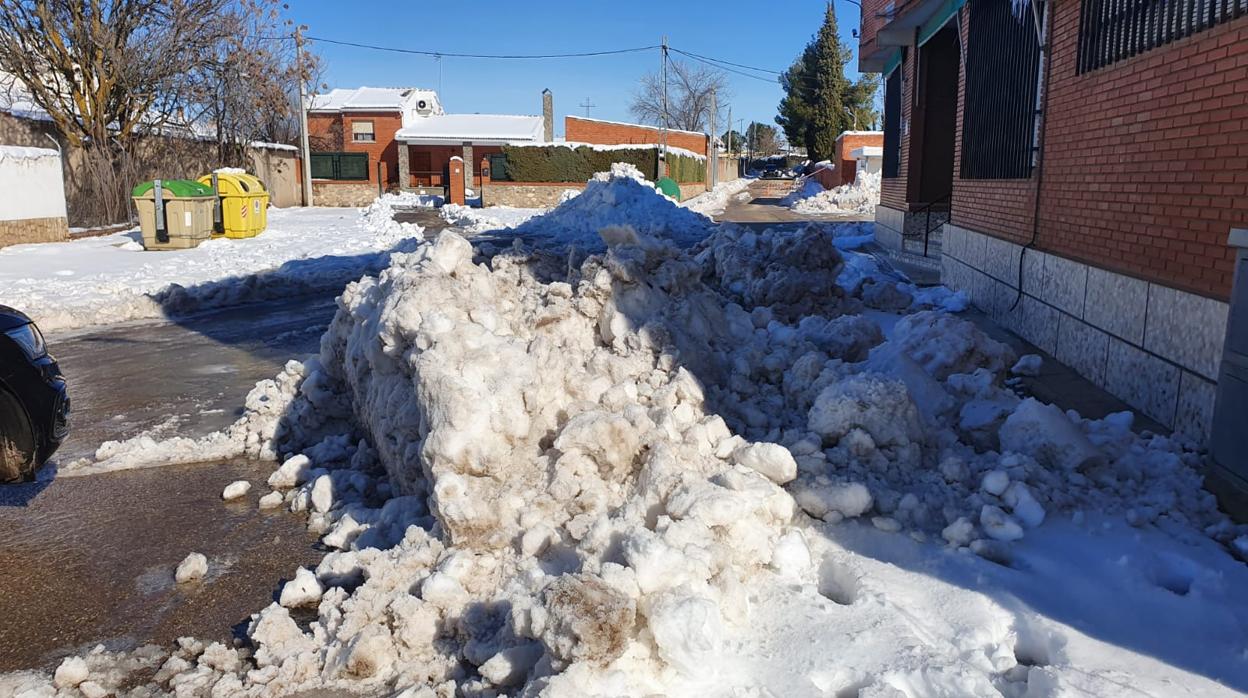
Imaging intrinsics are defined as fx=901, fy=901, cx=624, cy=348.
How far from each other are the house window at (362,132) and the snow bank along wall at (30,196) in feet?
105

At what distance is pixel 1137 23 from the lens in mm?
7062

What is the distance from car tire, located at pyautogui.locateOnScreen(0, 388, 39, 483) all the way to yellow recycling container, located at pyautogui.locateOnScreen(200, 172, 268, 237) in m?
17.0

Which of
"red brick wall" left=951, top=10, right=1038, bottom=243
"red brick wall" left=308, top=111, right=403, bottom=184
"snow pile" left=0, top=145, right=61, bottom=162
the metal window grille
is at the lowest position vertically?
"red brick wall" left=951, top=10, right=1038, bottom=243

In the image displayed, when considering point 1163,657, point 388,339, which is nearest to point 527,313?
point 388,339

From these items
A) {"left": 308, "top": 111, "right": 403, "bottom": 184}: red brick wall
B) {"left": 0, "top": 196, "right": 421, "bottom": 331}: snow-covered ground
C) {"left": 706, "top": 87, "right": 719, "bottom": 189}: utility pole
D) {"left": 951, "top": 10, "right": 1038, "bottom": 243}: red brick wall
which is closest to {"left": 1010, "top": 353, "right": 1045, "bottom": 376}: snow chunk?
{"left": 951, "top": 10, "right": 1038, "bottom": 243}: red brick wall

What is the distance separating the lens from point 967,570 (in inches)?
151

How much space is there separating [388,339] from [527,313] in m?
0.86

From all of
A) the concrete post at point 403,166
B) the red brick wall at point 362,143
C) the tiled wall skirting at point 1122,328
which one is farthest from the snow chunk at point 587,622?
the red brick wall at point 362,143

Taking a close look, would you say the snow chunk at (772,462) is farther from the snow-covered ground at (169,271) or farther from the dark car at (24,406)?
the snow-covered ground at (169,271)

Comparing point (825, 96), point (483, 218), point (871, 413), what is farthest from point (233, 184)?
point (825, 96)

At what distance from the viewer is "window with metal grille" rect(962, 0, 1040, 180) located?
9.88 m

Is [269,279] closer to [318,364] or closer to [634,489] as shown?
[318,364]

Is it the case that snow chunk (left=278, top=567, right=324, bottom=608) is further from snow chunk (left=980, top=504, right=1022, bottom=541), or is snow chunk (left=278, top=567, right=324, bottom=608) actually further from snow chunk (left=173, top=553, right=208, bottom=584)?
snow chunk (left=980, top=504, right=1022, bottom=541)

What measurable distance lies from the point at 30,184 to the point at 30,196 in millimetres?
249
